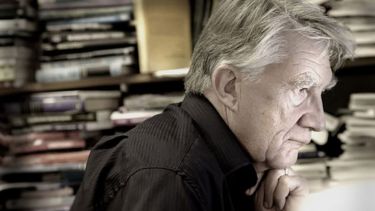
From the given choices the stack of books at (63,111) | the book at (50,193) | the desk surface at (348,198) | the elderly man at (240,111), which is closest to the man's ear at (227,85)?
the elderly man at (240,111)

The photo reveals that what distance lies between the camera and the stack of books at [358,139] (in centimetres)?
179

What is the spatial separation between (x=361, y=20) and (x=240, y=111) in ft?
2.86

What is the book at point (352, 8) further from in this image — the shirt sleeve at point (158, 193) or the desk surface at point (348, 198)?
the desk surface at point (348, 198)

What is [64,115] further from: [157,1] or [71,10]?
[157,1]

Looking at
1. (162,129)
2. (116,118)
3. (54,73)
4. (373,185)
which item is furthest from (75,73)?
(373,185)

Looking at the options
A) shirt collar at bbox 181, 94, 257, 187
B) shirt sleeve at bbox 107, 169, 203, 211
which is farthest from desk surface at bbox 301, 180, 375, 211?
shirt collar at bbox 181, 94, 257, 187

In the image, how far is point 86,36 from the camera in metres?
1.96

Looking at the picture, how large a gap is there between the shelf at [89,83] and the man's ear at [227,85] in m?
0.77

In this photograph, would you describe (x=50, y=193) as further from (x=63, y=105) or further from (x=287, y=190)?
(x=287, y=190)

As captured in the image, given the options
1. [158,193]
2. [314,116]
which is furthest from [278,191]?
[158,193]

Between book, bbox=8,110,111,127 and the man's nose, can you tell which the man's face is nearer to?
the man's nose

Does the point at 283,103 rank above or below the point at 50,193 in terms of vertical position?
above

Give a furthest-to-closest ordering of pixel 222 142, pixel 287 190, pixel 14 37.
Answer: pixel 14 37, pixel 287 190, pixel 222 142

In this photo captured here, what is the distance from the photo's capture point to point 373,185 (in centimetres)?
40
